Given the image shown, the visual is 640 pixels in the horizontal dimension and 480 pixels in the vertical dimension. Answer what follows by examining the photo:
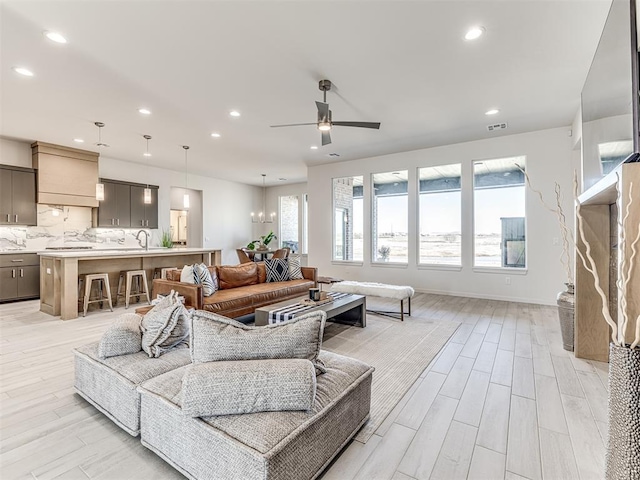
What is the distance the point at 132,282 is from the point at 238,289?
250 centimetres

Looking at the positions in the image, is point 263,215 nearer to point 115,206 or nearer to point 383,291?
point 115,206

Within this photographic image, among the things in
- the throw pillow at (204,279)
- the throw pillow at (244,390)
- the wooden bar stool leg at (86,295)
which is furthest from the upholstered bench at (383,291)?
the wooden bar stool leg at (86,295)

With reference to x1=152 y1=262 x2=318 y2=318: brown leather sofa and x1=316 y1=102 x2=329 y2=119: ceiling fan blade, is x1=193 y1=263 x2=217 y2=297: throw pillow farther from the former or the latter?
x1=316 y1=102 x2=329 y2=119: ceiling fan blade

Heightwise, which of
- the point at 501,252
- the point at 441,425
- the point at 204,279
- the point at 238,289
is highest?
the point at 501,252

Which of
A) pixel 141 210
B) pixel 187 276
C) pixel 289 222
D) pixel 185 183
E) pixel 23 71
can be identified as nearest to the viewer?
pixel 23 71

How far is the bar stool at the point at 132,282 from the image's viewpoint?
535 centimetres

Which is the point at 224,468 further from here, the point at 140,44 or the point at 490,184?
the point at 490,184

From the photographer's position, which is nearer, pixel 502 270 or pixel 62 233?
pixel 502 270

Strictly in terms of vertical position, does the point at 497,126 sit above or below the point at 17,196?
above

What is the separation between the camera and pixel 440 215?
647cm

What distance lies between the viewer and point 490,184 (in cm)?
593

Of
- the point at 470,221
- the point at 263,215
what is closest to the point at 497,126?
the point at 470,221

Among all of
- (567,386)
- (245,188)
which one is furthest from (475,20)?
(245,188)

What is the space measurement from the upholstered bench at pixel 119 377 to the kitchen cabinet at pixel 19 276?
196 inches
